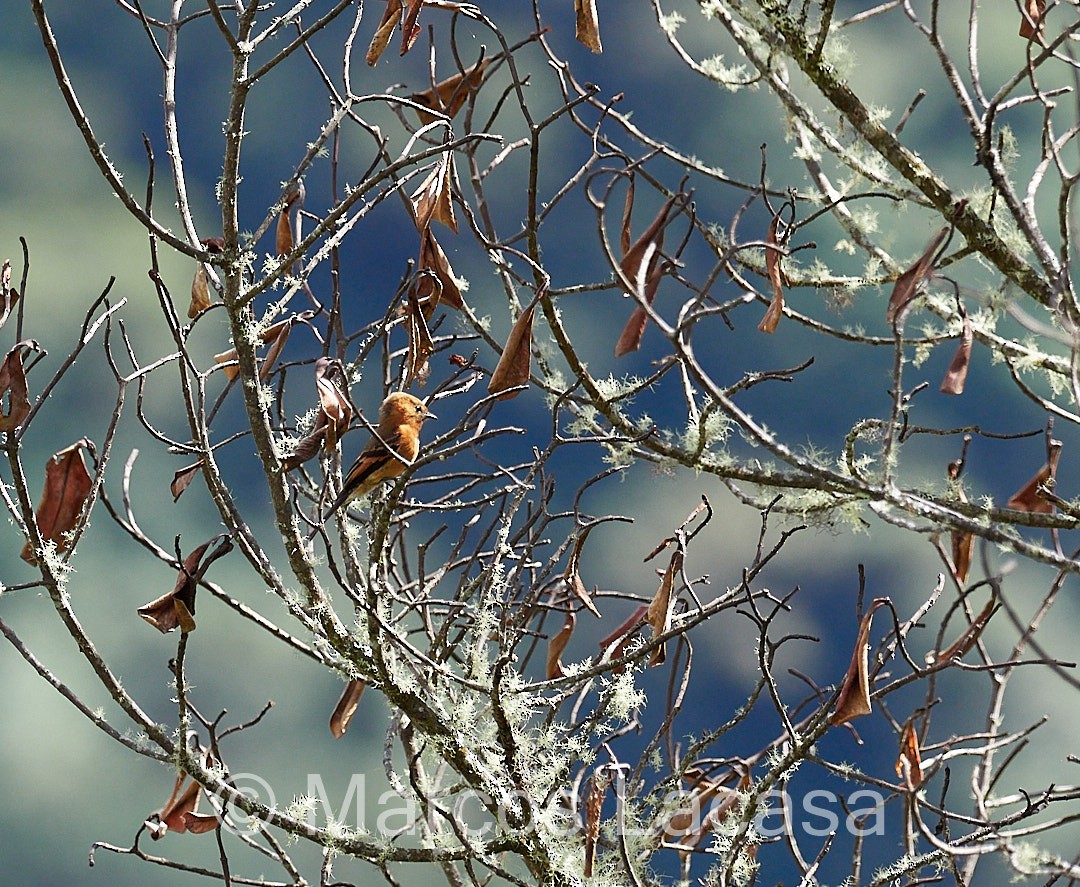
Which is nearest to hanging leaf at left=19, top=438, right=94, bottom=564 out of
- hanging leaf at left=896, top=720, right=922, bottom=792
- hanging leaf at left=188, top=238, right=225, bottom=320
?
hanging leaf at left=188, top=238, right=225, bottom=320

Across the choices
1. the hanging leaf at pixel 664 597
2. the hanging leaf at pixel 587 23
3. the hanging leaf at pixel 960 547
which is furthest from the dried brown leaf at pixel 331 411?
the hanging leaf at pixel 960 547

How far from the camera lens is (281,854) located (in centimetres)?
143

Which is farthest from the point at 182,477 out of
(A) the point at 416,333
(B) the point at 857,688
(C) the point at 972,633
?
(C) the point at 972,633

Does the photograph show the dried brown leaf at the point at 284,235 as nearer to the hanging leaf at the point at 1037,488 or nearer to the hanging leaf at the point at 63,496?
the hanging leaf at the point at 63,496

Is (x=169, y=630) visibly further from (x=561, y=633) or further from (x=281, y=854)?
(x=561, y=633)

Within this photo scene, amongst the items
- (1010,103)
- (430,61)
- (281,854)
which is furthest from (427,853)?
(1010,103)

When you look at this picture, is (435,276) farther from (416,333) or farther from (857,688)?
(857,688)

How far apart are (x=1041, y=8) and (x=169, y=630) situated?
50.8 inches

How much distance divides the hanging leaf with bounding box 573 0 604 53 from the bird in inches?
18.6

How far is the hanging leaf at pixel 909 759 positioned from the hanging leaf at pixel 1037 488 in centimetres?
29

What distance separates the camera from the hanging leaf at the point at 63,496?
4.05ft

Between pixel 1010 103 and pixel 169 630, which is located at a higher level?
pixel 1010 103

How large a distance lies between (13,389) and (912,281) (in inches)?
37.4

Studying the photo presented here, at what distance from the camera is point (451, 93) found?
147 cm
